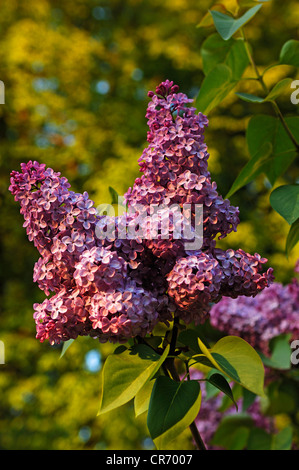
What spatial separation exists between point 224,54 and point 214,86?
150mm

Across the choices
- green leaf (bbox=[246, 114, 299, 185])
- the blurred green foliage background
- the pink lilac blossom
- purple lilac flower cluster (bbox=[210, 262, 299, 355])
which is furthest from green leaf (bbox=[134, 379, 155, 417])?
the blurred green foliage background

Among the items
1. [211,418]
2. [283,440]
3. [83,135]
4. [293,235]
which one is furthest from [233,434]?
[83,135]

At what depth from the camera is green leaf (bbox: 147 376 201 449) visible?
1.80ft

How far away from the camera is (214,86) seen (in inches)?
31.7

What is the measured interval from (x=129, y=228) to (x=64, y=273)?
0.30 feet

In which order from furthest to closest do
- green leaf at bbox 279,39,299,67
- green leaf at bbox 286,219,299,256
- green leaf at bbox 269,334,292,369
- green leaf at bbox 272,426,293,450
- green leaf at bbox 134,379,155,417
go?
1. green leaf at bbox 272,426,293,450
2. green leaf at bbox 269,334,292,369
3. green leaf at bbox 279,39,299,67
4. green leaf at bbox 286,219,299,256
5. green leaf at bbox 134,379,155,417

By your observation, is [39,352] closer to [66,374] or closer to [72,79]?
[66,374]

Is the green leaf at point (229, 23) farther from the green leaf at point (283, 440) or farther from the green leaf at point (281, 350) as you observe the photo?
the green leaf at point (283, 440)

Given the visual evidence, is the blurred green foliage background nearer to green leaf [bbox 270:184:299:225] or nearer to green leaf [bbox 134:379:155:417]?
green leaf [bbox 270:184:299:225]

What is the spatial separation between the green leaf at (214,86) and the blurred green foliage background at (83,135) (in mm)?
2489

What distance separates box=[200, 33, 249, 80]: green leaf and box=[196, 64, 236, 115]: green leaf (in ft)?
0.36

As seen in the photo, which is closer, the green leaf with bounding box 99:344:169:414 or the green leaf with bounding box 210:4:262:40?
the green leaf with bounding box 99:344:169:414

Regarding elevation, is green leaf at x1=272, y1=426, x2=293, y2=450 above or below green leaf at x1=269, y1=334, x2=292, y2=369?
below

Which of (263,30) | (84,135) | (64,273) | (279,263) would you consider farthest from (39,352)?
(64,273)
